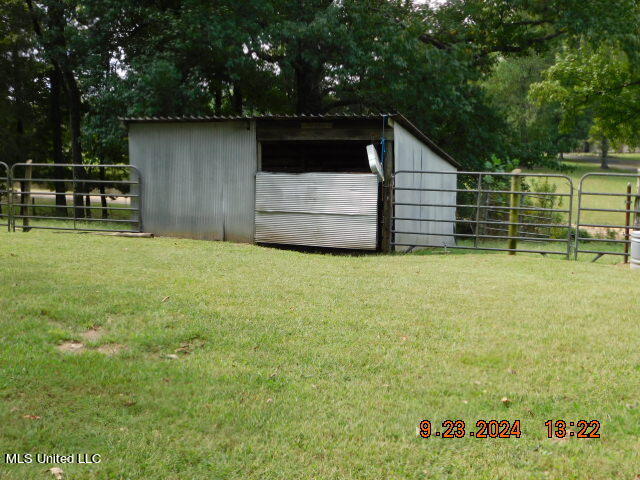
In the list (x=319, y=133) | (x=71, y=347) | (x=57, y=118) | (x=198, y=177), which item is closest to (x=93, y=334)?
(x=71, y=347)

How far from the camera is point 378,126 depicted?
34.7ft

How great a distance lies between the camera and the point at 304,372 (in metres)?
4.28

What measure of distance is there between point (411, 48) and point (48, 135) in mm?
19128

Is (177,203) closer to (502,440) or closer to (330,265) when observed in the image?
(330,265)

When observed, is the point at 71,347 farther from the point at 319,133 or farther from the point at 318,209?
the point at 319,133

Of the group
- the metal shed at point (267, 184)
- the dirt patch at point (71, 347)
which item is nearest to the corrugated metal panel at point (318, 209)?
the metal shed at point (267, 184)

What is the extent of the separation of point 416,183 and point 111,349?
8959mm

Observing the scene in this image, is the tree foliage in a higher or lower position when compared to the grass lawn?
higher

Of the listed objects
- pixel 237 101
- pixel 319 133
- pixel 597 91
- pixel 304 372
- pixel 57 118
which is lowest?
pixel 304 372

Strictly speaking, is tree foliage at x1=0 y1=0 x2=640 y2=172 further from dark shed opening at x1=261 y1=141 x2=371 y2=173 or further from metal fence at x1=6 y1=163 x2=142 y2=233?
dark shed opening at x1=261 y1=141 x2=371 y2=173

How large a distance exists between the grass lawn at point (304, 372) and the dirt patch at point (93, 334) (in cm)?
2

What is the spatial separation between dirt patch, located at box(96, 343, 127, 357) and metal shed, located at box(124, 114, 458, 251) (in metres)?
6.47

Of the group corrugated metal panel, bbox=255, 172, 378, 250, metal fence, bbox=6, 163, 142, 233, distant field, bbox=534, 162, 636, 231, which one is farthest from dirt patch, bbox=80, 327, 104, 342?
distant field, bbox=534, 162, 636, 231

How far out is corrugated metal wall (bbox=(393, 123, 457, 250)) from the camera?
11.3 metres
